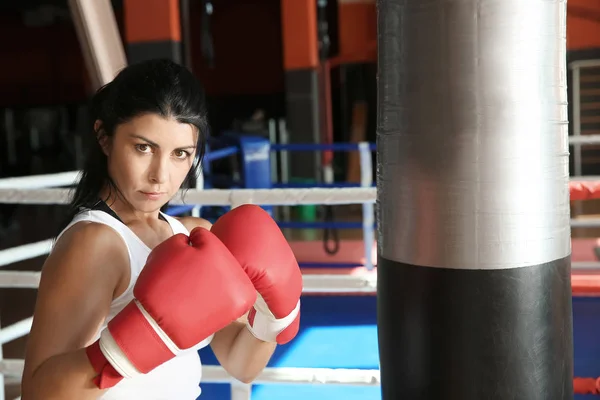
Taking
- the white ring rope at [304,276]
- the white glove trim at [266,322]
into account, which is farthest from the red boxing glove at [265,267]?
the white ring rope at [304,276]

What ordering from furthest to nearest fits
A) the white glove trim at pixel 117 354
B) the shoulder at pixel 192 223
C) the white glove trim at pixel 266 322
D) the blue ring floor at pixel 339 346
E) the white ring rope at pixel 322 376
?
the blue ring floor at pixel 339 346 → the white ring rope at pixel 322 376 → the shoulder at pixel 192 223 → the white glove trim at pixel 266 322 → the white glove trim at pixel 117 354

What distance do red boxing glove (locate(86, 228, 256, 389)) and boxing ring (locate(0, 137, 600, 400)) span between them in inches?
17.6

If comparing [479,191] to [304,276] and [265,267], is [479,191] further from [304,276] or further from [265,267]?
[304,276]

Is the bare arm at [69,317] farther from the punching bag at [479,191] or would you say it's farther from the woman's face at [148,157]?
the punching bag at [479,191]

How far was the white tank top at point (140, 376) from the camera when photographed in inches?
35.1

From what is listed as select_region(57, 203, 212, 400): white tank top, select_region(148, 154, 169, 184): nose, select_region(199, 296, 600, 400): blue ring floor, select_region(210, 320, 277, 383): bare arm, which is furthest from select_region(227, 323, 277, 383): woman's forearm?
select_region(199, 296, 600, 400): blue ring floor

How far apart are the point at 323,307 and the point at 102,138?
8.97 feet

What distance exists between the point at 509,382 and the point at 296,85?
630cm

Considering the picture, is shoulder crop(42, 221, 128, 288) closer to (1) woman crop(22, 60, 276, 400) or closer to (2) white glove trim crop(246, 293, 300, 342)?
(1) woman crop(22, 60, 276, 400)

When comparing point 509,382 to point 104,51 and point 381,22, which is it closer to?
point 381,22

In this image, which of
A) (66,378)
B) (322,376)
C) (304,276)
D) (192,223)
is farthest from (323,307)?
(66,378)

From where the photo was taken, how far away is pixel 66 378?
30.3 inches

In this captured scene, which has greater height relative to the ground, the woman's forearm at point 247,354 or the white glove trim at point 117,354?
the white glove trim at point 117,354

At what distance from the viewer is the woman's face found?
2.90 feet
